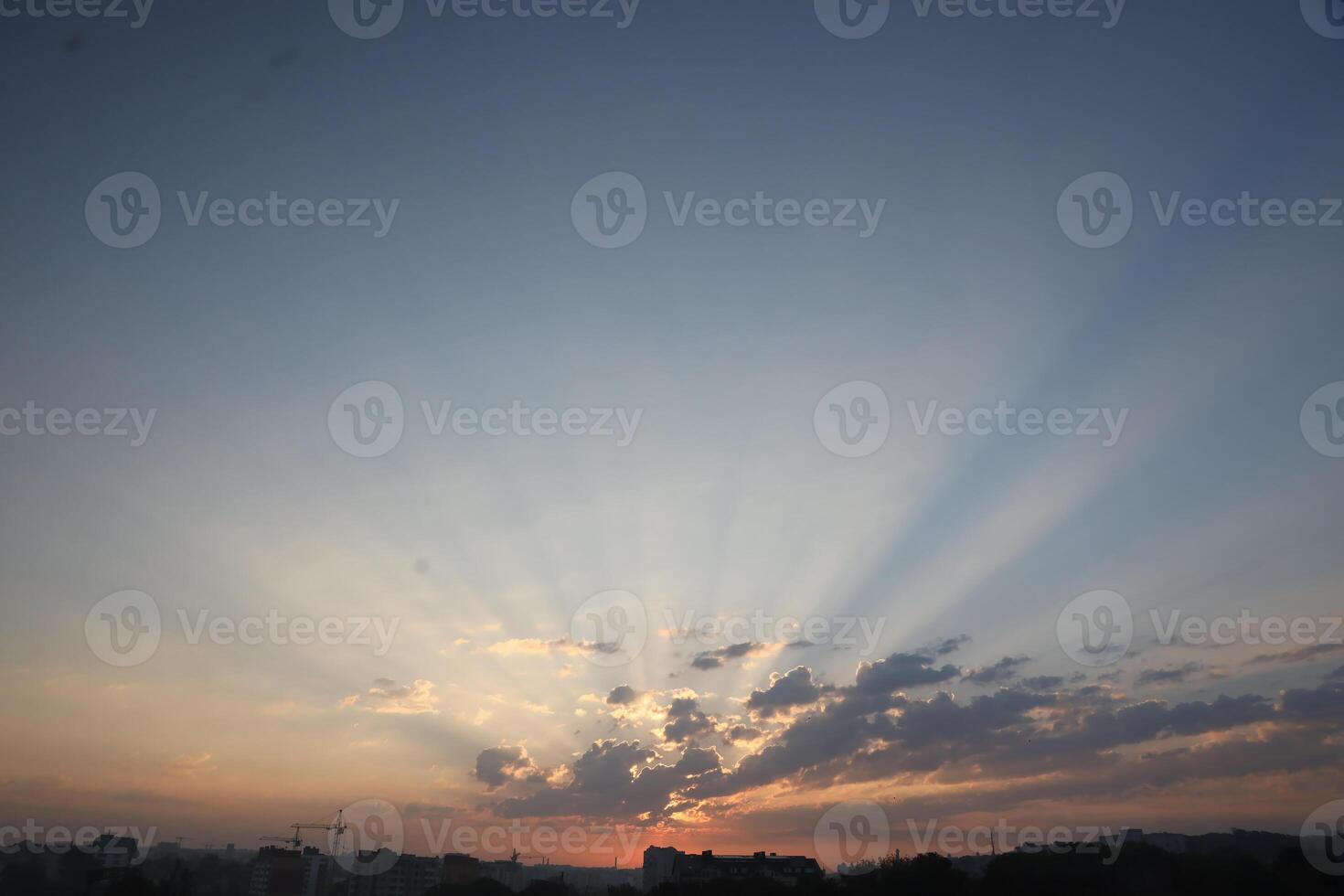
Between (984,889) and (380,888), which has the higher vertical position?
(984,889)

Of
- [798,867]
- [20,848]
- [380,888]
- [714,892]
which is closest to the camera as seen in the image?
[714,892]

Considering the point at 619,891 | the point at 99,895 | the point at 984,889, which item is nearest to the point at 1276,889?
the point at 984,889

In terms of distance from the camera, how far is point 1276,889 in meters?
54.6

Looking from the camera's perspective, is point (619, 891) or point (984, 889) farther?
point (619, 891)

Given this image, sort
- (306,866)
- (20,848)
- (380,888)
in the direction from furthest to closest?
(380,888) < (306,866) < (20,848)

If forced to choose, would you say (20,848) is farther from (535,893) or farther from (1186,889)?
(1186,889)

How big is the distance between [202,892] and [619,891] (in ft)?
381

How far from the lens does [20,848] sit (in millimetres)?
144500

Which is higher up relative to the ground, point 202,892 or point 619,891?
point 619,891

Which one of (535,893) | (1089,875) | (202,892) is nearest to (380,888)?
(202,892)

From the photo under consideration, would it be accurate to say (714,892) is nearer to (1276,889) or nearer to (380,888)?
(1276,889)

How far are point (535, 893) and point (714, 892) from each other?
113 ft

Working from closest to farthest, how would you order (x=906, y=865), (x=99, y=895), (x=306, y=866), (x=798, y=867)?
(x=906, y=865) → (x=99, y=895) → (x=798, y=867) → (x=306, y=866)

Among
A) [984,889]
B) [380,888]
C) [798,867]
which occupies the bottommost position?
[380,888]
